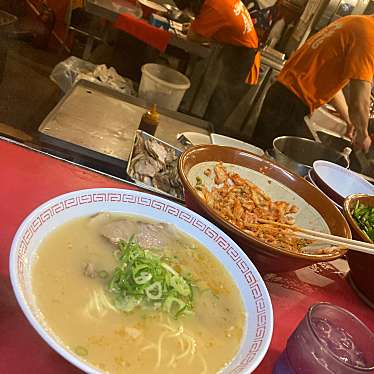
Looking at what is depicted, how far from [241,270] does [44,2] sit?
5150 millimetres

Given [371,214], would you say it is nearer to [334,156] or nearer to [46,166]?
[46,166]

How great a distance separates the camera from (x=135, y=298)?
89 centimetres

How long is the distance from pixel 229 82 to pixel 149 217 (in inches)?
160

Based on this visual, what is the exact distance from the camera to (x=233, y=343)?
0.90 meters

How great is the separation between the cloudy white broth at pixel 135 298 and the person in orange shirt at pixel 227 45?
3.68m

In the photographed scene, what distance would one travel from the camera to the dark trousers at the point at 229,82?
4.68m

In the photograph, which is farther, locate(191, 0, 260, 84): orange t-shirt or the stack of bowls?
locate(191, 0, 260, 84): orange t-shirt

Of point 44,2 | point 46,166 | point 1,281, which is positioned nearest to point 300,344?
point 1,281

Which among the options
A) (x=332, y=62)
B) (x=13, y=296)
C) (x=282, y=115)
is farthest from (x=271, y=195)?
(x=282, y=115)

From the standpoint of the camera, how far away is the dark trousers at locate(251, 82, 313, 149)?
3.85 m

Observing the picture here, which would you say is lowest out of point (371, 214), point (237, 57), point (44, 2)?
point (44, 2)

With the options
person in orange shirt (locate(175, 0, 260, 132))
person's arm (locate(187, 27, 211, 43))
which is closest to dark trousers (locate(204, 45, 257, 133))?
person in orange shirt (locate(175, 0, 260, 132))

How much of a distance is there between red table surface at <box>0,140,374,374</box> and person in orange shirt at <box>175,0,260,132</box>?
11.0ft

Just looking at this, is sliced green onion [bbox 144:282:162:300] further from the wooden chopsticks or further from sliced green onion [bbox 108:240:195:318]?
the wooden chopsticks
